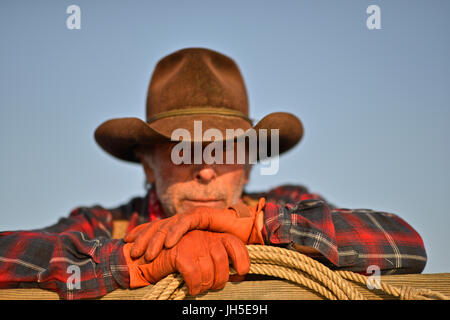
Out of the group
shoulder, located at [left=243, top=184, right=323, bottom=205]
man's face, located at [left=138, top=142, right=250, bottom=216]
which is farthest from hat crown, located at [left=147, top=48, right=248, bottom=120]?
shoulder, located at [left=243, top=184, right=323, bottom=205]

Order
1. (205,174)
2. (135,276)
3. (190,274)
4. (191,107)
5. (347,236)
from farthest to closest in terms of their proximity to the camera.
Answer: (191,107), (205,174), (347,236), (135,276), (190,274)

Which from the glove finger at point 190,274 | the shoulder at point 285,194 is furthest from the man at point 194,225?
the shoulder at point 285,194

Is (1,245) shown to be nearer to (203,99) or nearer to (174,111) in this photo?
(174,111)

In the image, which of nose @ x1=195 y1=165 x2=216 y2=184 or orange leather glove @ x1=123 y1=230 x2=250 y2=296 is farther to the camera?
nose @ x1=195 y1=165 x2=216 y2=184

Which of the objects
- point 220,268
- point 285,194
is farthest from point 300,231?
point 285,194

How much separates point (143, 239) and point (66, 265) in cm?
27

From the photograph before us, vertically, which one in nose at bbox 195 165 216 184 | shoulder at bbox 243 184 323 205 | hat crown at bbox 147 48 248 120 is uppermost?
hat crown at bbox 147 48 248 120

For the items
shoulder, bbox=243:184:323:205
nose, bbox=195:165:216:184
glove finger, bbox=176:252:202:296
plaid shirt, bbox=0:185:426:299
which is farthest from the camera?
shoulder, bbox=243:184:323:205

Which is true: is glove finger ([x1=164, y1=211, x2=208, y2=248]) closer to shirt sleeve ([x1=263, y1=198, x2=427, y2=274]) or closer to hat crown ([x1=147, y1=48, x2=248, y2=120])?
shirt sleeve ([x1=263, y1=198, x2=427, y2=274])

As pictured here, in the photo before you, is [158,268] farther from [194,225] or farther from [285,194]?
[285,194]

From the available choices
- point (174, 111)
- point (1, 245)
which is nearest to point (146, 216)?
point (174, 111)

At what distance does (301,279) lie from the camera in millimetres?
1143

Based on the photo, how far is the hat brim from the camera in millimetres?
1893

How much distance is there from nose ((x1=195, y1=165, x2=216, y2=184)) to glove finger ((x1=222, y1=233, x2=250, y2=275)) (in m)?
0.70
